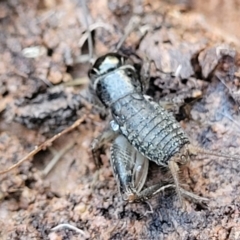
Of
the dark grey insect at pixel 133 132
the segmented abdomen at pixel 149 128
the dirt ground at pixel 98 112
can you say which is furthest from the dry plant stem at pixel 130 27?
the segmented abdomen at pixel 149 128

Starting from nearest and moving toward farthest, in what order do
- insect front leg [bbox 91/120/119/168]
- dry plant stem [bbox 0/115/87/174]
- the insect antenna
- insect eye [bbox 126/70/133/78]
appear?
the insect antenna, dry plant stem [bbox 0/115/87/174], insect front leg [bbox 91/120/119/168], insect eye [bbox 126/70/133/78]

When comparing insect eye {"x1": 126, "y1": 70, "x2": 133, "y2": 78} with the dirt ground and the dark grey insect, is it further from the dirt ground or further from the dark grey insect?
the dirt ground

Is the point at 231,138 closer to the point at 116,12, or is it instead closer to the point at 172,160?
the point at 172,160

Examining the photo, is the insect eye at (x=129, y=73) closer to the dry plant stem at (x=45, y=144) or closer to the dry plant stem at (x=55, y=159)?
the dry plant stem at (x=45, y=144)

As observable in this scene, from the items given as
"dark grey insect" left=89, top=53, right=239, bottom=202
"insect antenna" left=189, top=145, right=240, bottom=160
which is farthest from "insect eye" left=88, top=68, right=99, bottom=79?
"insect antenna" left=189, top=145, right=240, bottom=160

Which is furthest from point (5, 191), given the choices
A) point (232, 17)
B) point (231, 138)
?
point (232, 17)

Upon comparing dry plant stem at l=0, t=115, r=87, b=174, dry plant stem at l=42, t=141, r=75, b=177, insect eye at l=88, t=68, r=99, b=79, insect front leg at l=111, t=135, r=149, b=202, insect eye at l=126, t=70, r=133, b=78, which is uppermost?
insect eye at l=88, t=68, r=99, b=79
